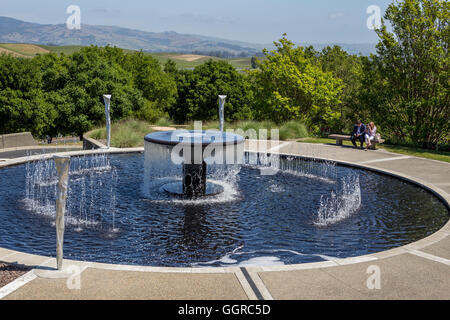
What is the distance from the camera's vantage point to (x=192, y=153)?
12719mm

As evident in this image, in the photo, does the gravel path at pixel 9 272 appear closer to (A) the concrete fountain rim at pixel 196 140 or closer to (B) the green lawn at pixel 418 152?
(A) the concrete fountain rim at pixel 196 140

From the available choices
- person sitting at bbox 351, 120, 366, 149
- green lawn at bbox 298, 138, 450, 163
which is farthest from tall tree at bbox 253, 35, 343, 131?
person sitting at bbox 351, 120, 366, 149

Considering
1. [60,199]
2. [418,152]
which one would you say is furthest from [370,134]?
[60,199]

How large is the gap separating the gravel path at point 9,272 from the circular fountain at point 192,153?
5997 millimetres

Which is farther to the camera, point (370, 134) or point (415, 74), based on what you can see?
point (415, 74)

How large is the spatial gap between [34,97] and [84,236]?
100.0ft

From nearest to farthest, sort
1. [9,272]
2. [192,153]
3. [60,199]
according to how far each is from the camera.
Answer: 1. [9,272]
2. [60,199]
3. [192,153]

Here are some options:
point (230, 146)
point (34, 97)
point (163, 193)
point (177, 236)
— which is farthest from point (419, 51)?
point (34, 97)

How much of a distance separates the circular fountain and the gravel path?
5997 millimetres

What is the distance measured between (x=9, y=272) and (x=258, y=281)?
4102mm

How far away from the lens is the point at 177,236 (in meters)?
9.86

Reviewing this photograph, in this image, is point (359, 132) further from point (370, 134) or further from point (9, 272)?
point (9, 272)

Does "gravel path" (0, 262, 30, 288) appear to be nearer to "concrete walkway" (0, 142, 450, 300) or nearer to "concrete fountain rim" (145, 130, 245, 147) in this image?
"concrete walkway" (0, 142, 450, 300)

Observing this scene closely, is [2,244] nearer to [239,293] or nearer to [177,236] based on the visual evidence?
[177,236]
